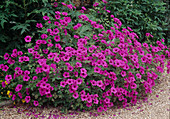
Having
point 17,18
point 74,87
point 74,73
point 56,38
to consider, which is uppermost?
point 17,18

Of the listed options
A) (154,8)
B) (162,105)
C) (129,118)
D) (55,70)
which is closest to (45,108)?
(55,70)

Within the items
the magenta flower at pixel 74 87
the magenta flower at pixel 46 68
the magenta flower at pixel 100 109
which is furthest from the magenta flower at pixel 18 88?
the magenta flower at pixel 100 109

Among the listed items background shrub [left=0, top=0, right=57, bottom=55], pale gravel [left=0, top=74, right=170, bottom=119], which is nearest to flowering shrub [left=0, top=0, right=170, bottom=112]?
pale gravel [left=0, top=74, right=170, bottom=119]

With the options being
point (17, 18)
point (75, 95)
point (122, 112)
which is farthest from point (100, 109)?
point (17, 18)

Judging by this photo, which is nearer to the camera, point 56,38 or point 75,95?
point 75,95

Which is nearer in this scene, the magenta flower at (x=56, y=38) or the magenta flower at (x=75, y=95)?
the magenta flower at (x=75, y=95)

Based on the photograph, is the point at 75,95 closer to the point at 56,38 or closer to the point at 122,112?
the point at 122,112

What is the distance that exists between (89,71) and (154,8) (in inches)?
126

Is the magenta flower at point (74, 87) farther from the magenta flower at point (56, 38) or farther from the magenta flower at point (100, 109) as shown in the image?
the magenta flower at point (56, 38)

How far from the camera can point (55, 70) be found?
2.93m

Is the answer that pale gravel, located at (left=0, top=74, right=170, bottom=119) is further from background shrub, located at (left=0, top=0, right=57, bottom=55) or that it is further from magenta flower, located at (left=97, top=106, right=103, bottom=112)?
background shrub, located at (left=0, top=0, right=57, bottom=55)

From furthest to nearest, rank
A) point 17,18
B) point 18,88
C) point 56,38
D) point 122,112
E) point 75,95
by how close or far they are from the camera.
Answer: point 17,18, point 56,38, point 122,112, point 18,88, point 75,95

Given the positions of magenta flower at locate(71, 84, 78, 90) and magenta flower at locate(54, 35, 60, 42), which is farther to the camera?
magenta flower at locate(54, 35, 60, 42)

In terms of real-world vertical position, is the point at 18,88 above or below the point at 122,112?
above
